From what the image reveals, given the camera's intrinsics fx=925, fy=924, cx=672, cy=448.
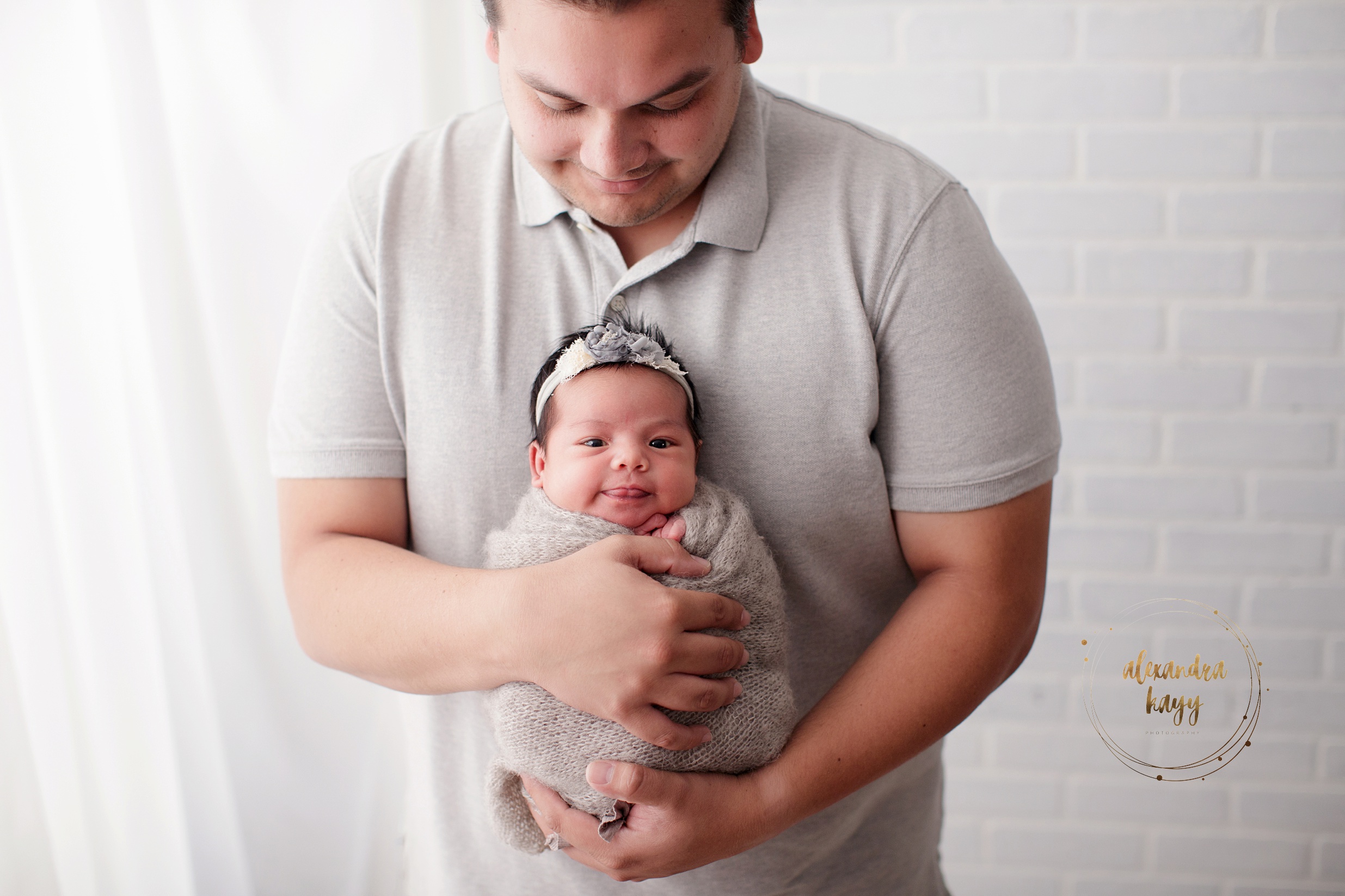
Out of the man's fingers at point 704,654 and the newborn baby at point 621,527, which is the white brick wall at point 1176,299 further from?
the man's fingers at point 704,654

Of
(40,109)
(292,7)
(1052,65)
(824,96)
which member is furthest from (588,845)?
(1052,65)

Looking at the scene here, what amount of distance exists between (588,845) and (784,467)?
479 mm

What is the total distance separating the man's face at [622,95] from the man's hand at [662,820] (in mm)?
625

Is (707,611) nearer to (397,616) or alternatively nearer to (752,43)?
(397,616)

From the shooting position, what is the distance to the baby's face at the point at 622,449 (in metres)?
1.09

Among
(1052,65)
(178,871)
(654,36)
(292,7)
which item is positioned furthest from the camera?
(1052,65)

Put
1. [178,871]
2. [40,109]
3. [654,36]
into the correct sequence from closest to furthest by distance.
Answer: [654,36], [40,109], [178,871]

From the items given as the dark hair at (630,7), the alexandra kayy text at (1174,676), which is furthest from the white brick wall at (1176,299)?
the dark hair at (630,7)

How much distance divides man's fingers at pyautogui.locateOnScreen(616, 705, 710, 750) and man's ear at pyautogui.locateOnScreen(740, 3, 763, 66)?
0.71 m

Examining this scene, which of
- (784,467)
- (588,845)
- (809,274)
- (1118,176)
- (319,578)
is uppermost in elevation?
(1118,176)

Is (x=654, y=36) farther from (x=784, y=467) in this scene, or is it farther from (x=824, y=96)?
(x=824, y=96)

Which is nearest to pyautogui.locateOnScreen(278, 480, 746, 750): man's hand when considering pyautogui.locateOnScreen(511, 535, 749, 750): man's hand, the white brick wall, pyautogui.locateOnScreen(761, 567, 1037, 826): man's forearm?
pyautogui.locateOnScreen(511, 535, 749, 750): man's hand

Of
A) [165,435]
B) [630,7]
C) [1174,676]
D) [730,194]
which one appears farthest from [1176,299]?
[165,435]

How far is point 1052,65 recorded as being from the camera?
2068 mm
